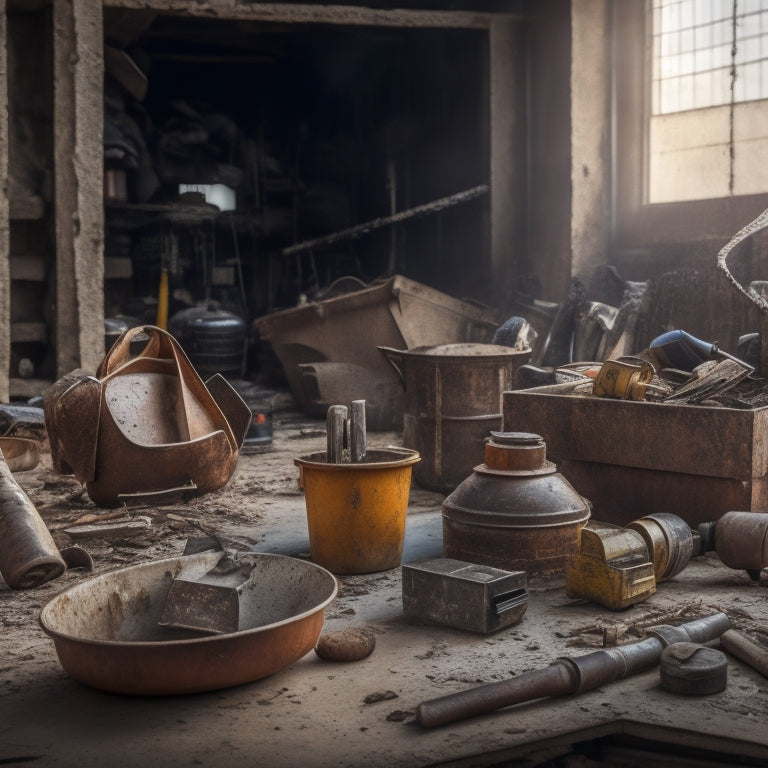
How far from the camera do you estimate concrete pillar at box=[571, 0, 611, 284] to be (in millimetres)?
7988

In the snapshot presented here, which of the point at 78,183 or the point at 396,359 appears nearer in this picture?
the point at 396,359

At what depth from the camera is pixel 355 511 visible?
3.97m

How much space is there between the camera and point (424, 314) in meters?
7.96

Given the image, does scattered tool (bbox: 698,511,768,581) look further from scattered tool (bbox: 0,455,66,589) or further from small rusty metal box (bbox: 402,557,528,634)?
scattered tool (bbox: 0,455,66,589)

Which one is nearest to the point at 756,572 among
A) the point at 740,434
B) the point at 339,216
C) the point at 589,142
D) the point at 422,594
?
the point at 740,434

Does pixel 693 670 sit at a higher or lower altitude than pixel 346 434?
lower

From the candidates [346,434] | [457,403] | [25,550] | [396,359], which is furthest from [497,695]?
[396,359]

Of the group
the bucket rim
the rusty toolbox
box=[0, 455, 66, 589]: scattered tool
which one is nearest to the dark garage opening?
the rusty toolbox

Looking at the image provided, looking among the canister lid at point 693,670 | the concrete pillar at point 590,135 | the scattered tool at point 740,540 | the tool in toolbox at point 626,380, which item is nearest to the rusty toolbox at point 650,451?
the tool in toolbox at point 626,380

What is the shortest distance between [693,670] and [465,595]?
2.67 feet

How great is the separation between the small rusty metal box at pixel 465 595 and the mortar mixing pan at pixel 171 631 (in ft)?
1.34

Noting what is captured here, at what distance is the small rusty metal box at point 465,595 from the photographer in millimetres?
3225

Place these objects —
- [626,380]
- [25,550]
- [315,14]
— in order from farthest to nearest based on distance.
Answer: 1. [315,14]
2. [626,380]
3. [25,550]

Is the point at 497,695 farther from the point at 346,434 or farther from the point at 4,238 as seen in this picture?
the point at 4,238
